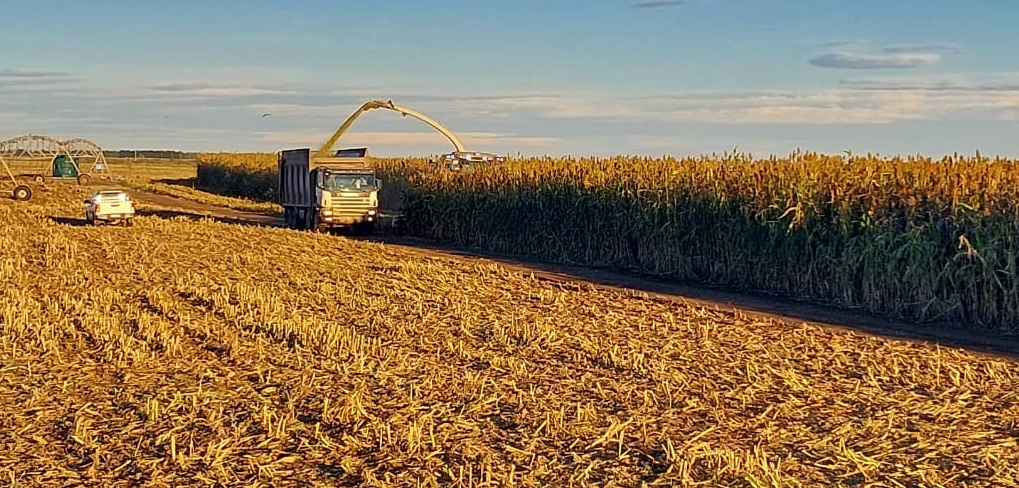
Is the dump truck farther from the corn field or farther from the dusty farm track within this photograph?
the corn field

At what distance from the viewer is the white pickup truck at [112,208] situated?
35219mm

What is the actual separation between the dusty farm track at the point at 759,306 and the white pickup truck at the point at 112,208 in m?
8.64

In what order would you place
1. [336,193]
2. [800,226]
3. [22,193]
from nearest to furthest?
[800,226], [336,193], [22,193]

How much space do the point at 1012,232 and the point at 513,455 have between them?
10740 millimetres

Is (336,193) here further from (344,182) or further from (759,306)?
(759,306)

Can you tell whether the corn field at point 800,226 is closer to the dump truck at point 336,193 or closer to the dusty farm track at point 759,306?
the dusty farm track at point 759,306

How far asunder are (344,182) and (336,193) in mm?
504

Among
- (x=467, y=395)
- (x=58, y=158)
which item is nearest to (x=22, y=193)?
(x=58, y=158)

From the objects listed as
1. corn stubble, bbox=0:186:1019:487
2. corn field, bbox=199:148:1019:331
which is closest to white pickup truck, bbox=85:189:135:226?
corn field, bbox=199:148:1019:331

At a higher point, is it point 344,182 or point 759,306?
point 344,182

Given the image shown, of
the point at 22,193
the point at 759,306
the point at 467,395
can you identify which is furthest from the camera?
the point at 22,193

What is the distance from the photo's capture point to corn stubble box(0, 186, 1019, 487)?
309 inches

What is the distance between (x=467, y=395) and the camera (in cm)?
1011

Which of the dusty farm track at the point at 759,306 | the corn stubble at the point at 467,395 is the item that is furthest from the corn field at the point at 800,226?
the corn stubble at the point at 467,395
